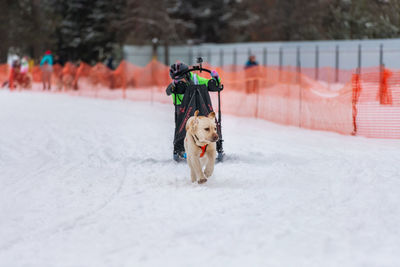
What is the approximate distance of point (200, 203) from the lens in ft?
24.2

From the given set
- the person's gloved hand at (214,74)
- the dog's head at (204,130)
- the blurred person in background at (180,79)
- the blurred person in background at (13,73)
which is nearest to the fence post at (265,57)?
the blurred person in background at (13,73)

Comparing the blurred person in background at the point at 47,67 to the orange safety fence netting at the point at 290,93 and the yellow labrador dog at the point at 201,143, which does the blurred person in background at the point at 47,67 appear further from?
the yellow labrador dog at the point at 201,143

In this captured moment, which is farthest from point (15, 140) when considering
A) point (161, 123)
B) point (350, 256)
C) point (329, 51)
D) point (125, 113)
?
point (329, 51)

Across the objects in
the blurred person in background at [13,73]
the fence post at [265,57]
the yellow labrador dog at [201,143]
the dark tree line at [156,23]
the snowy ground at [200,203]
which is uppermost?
the dark tree line at [156,23]

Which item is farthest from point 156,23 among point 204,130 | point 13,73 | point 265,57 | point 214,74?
point 204,130

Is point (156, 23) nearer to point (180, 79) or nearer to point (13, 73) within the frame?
point (13, 73)

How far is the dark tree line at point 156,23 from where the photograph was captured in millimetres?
43094

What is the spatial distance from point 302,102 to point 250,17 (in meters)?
37.8

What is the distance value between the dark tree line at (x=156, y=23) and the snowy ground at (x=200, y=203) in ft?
98.8

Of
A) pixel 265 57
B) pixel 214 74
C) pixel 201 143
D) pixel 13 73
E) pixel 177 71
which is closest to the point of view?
pixel 201 143

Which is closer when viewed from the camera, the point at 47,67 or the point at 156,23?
the point at 47,67

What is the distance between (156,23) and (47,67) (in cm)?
1387

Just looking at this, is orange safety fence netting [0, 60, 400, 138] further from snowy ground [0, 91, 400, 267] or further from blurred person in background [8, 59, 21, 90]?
blurred person in background [8, 59, 21, 90]

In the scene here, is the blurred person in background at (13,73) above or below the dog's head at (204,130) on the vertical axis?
above
